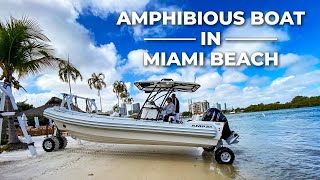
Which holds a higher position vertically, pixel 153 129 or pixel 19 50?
pixel 19 50

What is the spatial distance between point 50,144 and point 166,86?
4.30 meters

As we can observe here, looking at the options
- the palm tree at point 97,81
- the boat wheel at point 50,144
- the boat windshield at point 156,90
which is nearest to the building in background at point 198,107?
the boat windshield at point 156,90

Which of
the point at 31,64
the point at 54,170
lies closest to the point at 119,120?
the point at 54,170

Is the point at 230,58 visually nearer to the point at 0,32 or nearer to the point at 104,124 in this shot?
the point at 104,124

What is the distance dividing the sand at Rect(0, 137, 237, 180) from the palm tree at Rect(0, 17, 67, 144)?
3085mm

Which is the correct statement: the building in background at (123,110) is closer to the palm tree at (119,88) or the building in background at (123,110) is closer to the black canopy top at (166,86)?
the black canopy top at (166,86)

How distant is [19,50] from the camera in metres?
10.8

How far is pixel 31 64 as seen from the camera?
11.4 metres

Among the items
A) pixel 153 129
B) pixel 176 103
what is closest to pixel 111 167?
pixel 153 129

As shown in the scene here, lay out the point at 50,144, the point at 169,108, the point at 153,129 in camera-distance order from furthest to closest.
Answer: the point at 50,144
the point at 169,108
the point at 153,129

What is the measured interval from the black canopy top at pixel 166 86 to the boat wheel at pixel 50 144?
3.34 m

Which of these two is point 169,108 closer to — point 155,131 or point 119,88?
point 155,131

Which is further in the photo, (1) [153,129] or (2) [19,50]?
(2) [19,50]

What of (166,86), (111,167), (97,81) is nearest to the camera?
(111,167)
